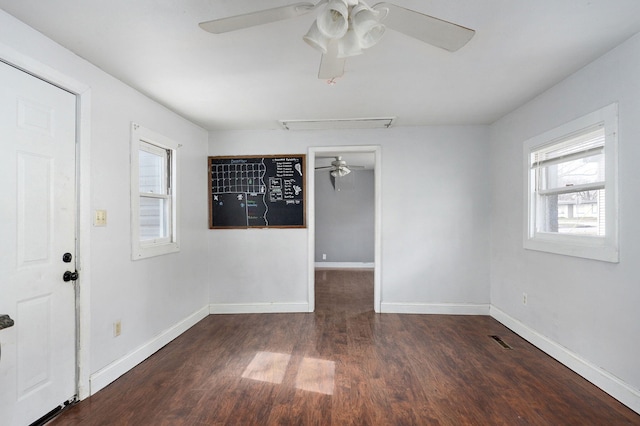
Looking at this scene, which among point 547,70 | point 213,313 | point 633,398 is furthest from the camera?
point 213,313

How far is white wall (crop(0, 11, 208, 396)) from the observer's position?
204cm

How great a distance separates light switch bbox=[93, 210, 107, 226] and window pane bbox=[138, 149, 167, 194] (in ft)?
1.85

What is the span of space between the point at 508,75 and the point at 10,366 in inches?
151

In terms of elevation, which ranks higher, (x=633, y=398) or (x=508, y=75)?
(x=508, y=75)

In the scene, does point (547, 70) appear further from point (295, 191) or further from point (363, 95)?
point (295, 191)

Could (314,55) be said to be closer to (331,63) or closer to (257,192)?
(331,63)

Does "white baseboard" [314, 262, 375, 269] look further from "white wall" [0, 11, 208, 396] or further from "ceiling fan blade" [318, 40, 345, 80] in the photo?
"ceiling fan blade" [318, 40, 345, 80]

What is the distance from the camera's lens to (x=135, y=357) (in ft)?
8.71

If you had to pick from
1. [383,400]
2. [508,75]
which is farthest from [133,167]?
[508,75]

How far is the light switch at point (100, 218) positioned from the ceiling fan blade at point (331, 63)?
6.18 feet

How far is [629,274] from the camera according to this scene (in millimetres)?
2039

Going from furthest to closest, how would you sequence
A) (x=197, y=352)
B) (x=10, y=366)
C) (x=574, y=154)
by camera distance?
(x=197, y=352), (x=574, y=154), (x=10, y=366)

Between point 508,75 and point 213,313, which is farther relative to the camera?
point 213,313

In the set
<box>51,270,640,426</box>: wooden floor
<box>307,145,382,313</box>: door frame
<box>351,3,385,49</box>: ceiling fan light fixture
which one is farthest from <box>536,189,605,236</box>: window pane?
<box>351,3,385,49</box>: ceiling fan light fixture
